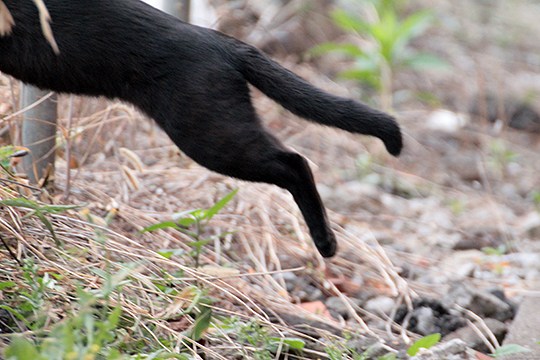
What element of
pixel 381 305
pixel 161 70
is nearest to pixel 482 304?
pixel 381 305

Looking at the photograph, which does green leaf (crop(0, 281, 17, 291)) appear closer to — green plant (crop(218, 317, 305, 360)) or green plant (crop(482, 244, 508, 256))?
green plant (crop(218, 317, 305, 360))

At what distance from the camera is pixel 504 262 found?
137 inches

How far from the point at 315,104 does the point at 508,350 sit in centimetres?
89

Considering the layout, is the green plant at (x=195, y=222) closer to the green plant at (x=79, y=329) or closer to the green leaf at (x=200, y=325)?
the green plant at (x=79, y=329)

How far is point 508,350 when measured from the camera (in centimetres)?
235

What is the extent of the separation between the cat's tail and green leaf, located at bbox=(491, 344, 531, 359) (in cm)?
68

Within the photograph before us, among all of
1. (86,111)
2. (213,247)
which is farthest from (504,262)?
(86,111)

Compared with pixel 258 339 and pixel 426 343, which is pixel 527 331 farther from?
pixel 258 339

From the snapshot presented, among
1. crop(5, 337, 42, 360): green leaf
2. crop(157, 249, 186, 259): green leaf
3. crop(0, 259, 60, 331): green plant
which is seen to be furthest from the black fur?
crop(5, 337, 42, 360): green leaf

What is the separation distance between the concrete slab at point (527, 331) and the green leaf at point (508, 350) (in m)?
0.03

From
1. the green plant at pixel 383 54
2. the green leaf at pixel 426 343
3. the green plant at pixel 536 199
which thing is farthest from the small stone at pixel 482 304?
the green plant at pixel 383 54

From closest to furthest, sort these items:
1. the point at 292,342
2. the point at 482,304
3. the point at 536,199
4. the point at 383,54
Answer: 1. the point at 292,342
2. the point at 482,304
3. the point at 536,199
4. the point at 383,54

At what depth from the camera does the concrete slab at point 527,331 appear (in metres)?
2.40

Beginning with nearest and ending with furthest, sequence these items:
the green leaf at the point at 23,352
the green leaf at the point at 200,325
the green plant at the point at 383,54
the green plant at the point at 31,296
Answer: the green leaf at the point at 23,352, the green plant at the point at 31,296, the green leaf at the point at 200,325, the green plant at the point at 383,54
